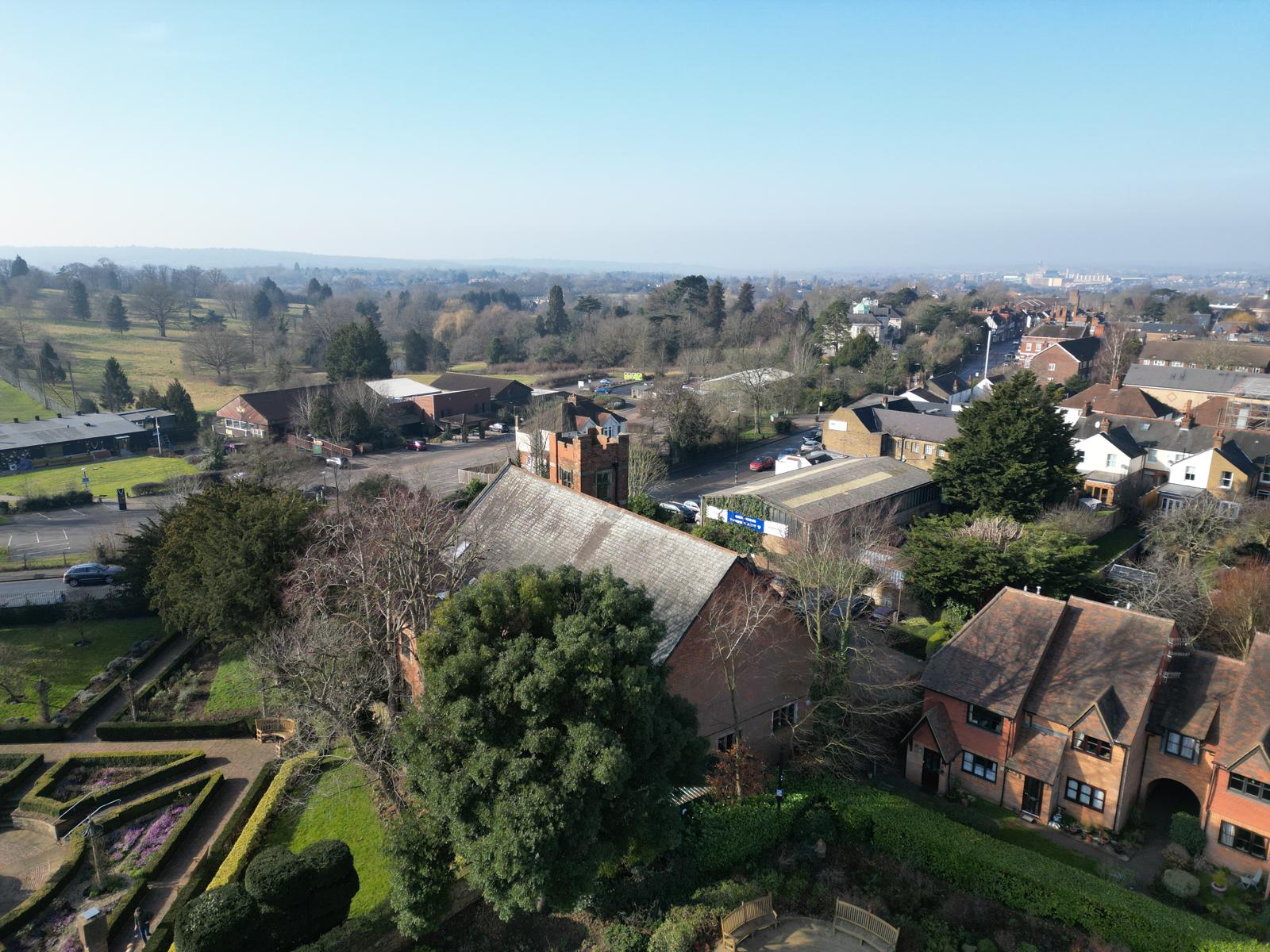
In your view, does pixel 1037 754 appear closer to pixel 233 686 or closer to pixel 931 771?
pixel 931 771

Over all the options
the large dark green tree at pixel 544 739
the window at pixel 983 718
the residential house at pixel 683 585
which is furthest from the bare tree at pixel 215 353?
the window at pixel 983 718

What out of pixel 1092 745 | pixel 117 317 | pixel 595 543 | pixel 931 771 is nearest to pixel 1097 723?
pixel 1092 745

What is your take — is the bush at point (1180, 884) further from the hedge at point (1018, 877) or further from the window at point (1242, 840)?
the window at point (1242, 840)

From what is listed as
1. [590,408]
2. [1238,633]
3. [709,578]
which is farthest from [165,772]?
[590,408]

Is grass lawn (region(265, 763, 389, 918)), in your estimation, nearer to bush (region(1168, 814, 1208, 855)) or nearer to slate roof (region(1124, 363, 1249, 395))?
bush (region(1168, 814, 1208, 855))

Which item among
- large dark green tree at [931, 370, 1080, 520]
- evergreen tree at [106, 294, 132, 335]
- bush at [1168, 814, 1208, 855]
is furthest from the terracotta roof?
evergreen tree at [106, 294, 132, 335]

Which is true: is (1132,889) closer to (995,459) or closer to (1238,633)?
(1238,633)
